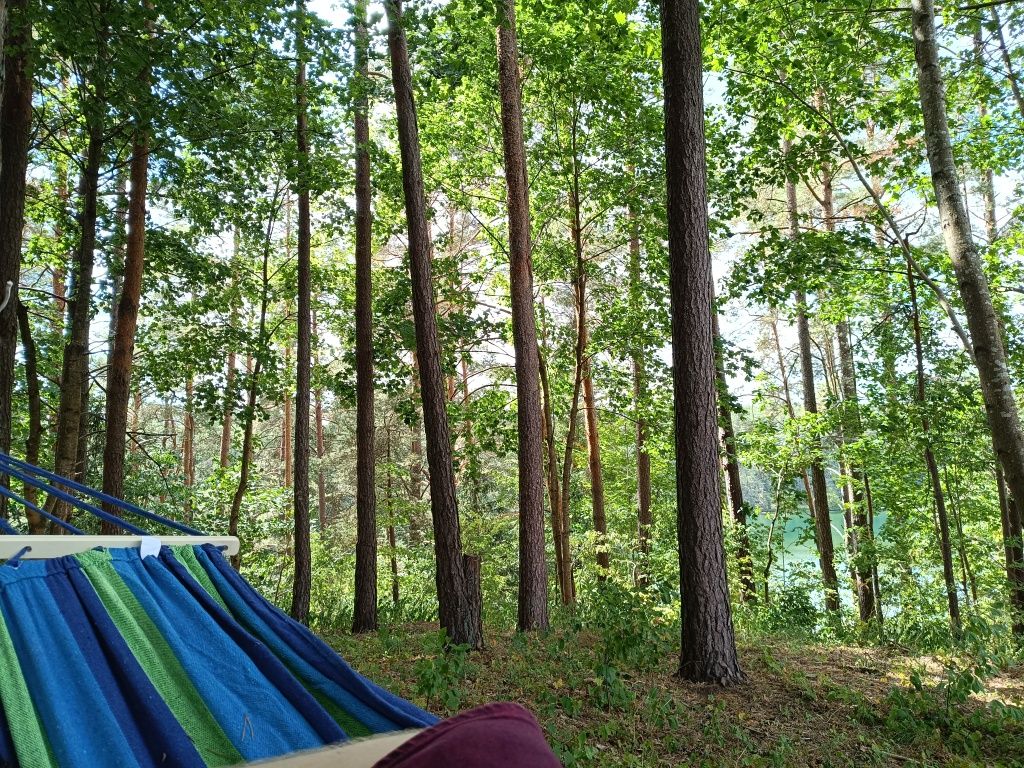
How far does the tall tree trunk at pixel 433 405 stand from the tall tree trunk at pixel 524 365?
101cm

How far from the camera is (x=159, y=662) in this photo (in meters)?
1.53

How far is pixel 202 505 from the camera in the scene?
33.6ft

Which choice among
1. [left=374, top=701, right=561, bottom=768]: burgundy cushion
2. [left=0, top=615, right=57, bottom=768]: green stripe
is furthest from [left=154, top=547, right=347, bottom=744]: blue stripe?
[left=374, top=701, right=561, bottom=768]: burgundy cushion

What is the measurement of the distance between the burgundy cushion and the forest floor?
82.0 inches

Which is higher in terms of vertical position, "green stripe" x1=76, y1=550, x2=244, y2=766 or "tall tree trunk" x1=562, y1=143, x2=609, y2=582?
"tall tree trunk" x1=562, y1=143, x2=609, y2=582

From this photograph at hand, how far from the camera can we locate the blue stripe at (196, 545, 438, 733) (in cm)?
160

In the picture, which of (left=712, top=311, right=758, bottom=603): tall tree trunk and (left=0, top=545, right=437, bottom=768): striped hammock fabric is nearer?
(left=0, top=545, right=437, bottom=768): striped hammock fabric

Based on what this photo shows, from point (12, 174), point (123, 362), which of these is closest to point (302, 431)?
point (123, 362)

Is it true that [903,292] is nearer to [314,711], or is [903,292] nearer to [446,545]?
[446,545]

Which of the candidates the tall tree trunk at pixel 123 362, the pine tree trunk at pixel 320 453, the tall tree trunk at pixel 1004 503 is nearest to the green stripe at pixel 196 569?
the tall tree trunk at pixel 123 362

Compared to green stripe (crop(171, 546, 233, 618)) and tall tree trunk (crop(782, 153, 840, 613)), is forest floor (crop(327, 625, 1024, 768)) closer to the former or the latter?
green stripe (crop(171, 546, 233, 618))

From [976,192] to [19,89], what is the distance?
41.8ft

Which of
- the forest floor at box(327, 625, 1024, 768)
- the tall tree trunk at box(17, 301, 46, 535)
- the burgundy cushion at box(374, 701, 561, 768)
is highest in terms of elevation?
the tall tree trunk at box(17, 301, 46, 535)

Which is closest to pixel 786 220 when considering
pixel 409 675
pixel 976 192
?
pixel 976 192
